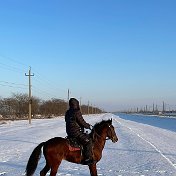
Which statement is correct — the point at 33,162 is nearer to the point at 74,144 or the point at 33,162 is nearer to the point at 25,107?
the point at 74,144

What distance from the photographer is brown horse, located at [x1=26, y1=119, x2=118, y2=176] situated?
9945 mm

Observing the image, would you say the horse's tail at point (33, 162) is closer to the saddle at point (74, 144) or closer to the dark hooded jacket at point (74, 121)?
the saddle at point (74, 144)

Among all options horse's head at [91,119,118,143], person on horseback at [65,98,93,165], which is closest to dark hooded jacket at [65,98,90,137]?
person on horseback at [65,98,93,165]

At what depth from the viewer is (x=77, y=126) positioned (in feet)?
33.7

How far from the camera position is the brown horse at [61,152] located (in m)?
9.95

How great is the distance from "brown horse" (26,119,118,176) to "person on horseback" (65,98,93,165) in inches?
7.1

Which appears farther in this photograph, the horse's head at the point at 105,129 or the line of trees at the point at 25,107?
the line of trees at the point at 25,107

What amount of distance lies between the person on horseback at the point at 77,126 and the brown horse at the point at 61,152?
18cm

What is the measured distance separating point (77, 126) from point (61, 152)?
0.77 metres

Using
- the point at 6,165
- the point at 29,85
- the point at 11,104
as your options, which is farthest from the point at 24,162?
the point at 11,104

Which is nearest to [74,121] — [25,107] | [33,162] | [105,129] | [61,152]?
[61,152]

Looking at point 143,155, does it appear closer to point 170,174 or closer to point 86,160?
point 170,174

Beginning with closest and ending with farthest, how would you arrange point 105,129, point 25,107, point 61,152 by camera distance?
point 61,152 → point 105,129 → point 25,107

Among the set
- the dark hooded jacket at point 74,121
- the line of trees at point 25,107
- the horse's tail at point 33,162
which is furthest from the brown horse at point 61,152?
the line of trees at point 25,107
